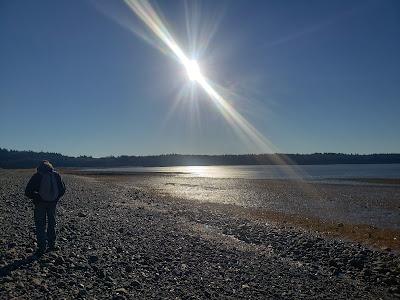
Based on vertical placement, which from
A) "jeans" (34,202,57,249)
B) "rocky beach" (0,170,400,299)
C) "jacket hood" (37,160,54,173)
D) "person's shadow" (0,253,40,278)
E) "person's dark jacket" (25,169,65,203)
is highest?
"jacket hood" (37,160,54,173)

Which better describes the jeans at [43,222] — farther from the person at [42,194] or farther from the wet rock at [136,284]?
the wet rock at [136,284]

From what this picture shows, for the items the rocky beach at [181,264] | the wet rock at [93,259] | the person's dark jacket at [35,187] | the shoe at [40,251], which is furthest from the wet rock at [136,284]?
the person's dark jacket at [35,187]

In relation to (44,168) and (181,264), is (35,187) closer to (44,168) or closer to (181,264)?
(44,168)

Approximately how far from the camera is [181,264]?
524 inches

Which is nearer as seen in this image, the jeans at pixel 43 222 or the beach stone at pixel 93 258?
the jeans at pixel 43 222

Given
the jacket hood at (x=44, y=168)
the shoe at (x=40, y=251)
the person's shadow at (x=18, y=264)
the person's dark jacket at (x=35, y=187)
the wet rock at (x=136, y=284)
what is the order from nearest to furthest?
the person's shadow at (x=18, y=264), the wet rock at (x=136, y=284), the shoe at (x=40, y=251), the person's dark jacket at (x=35, y=187), the jacket hood at (x=44, y=168)

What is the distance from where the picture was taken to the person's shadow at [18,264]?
33.6 feet

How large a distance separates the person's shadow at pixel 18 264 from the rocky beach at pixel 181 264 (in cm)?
3

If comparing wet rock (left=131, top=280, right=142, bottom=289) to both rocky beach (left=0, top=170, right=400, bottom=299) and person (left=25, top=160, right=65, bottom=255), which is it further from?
person (left=25, top=160, right=65, bottom=255)

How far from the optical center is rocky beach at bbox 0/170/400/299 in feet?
34.4

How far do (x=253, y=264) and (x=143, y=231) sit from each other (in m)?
6.14

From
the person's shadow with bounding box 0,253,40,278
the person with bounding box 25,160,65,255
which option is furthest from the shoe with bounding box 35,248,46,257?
the person's shadow with bounding box 0,253,40,278

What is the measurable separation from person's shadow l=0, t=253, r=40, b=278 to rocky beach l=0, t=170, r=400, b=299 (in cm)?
3

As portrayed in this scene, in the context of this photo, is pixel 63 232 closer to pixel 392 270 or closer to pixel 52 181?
pixel 52 181
